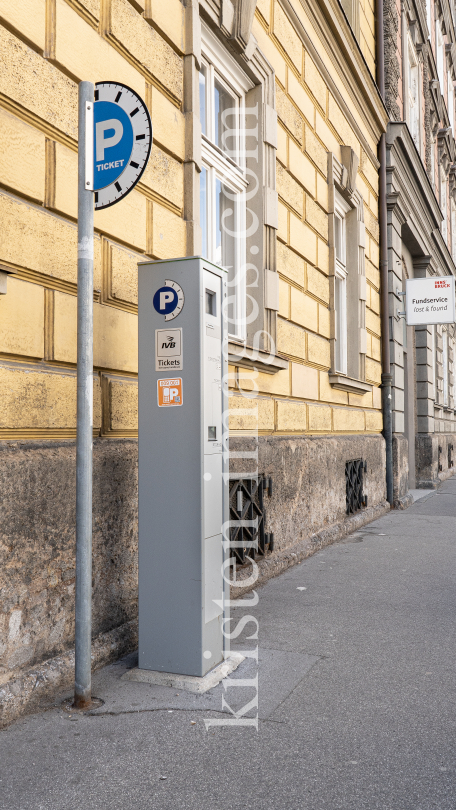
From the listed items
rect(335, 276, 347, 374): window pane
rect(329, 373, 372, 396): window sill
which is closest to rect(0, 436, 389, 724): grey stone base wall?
rect(329, 373, 372, 396): window sill

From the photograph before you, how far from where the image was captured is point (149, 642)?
3.29 m

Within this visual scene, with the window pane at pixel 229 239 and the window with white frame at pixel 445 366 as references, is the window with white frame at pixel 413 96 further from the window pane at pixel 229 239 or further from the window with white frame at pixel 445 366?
the window pane at pixel 229 239

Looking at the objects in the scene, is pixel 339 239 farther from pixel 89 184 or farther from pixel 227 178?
pixel 89 184

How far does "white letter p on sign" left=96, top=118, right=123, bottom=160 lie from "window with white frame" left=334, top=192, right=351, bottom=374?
6.77 meters

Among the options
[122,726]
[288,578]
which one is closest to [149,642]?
[122,726]

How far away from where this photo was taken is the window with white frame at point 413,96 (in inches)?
561

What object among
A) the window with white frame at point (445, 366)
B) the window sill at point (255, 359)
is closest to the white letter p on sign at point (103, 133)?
the window sill at point (255, 359)

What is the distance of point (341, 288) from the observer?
31.8 ft

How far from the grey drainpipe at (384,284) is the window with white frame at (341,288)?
1.49m

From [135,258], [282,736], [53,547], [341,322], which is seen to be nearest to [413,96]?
[341,322]

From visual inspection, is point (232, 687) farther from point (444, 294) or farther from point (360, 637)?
point (444, 294)

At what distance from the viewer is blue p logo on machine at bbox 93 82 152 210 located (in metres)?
2.80

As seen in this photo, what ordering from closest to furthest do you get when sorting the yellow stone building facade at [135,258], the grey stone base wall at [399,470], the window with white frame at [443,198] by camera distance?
the yellow stone building facade at [135,258]
the grey stone base wall at [399,470]
the window with white frame at [443,198]

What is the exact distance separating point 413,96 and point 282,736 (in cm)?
1501
